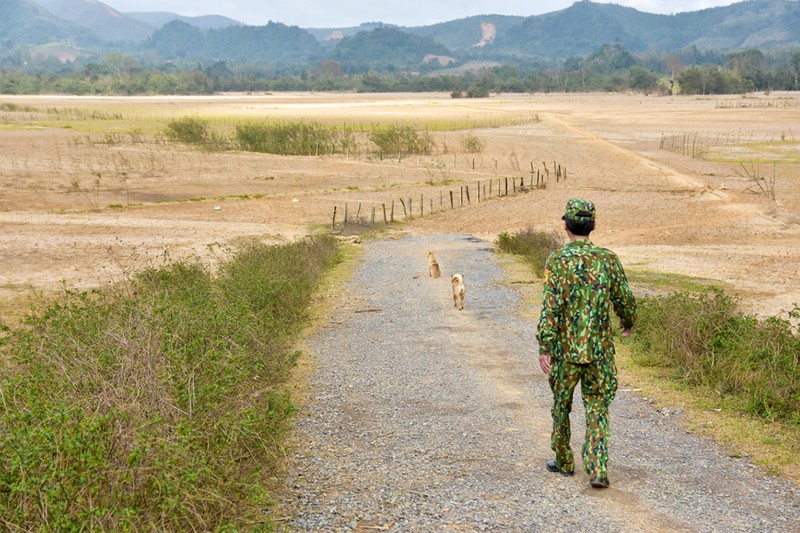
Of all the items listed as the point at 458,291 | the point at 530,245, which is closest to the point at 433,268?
the point at 458,291

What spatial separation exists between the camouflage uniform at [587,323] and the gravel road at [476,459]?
499mm

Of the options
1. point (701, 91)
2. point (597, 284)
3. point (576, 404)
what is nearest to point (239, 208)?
point (576, 404)

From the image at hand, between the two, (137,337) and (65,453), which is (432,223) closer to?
(137,337)

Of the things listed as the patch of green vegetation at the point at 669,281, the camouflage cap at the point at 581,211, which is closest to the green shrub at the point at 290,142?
the patch of green vegetation at the point at 669,281

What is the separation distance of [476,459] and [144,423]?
2617 millimetres

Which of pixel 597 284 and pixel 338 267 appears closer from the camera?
pixel 597 284

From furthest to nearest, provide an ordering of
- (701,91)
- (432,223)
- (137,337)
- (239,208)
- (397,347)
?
(701,91) → (239,208) → (432,223) → (397,347) → (137,337)

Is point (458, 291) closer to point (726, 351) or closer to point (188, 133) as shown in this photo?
point (726, 351)

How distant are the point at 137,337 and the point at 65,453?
205 cm

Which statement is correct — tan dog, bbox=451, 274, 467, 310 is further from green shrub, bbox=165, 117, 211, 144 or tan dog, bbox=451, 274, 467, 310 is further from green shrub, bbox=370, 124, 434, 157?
green shrub, bbox=165, 117, 211, 144

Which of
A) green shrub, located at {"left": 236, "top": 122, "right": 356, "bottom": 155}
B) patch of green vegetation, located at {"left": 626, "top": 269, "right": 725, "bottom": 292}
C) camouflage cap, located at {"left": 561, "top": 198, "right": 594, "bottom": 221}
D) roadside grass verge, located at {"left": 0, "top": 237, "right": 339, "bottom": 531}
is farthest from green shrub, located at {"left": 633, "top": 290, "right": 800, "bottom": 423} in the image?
green shrub, located at {"left": 236, "top": 122, "right": 356, "bottom": 155}

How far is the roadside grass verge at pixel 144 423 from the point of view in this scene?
4324 millimetres

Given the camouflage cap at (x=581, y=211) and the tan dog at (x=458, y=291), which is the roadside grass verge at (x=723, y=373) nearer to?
the camouflage cap at (x=581, y=211)

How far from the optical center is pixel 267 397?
6871 millimetres
